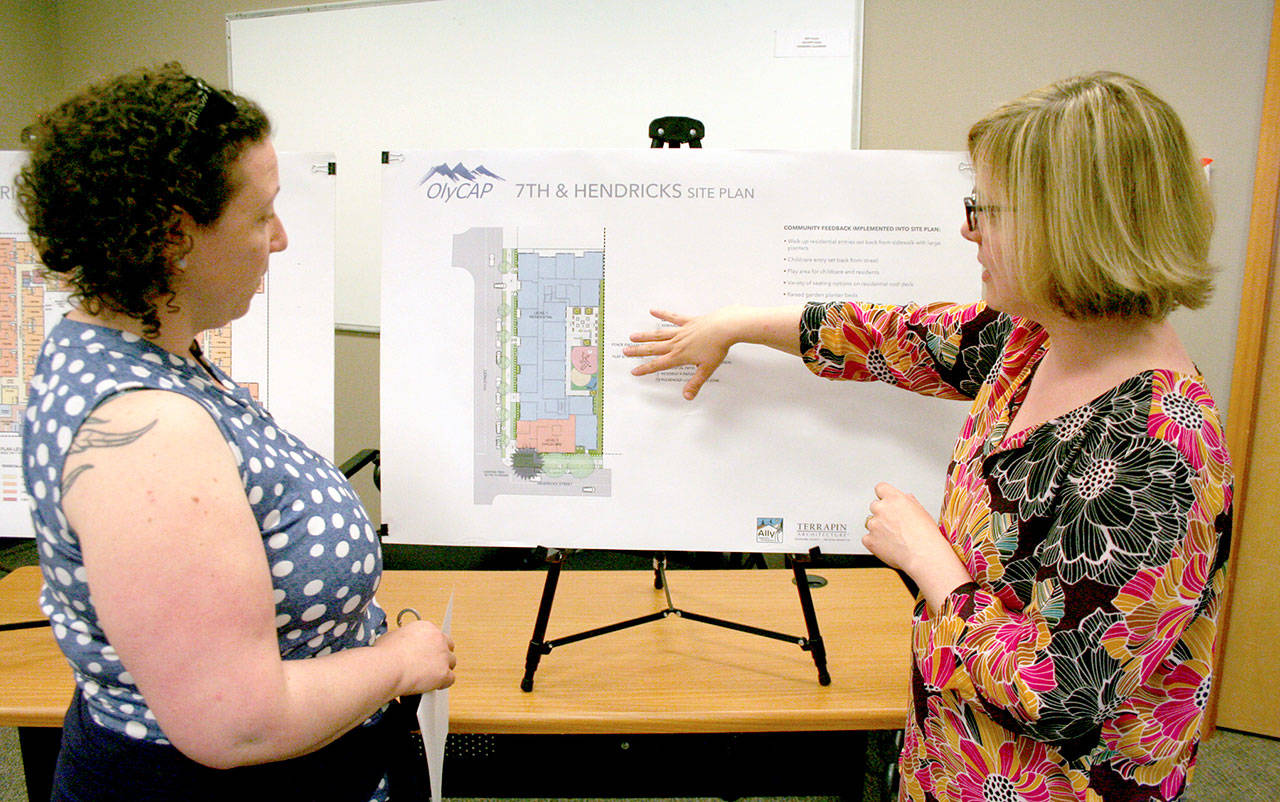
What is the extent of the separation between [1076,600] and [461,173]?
3.54ft

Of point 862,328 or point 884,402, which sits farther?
point 884,402

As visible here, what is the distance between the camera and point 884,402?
127 centimetres

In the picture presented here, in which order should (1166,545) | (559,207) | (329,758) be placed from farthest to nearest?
(559,207) → (329,758) → (1166,545)

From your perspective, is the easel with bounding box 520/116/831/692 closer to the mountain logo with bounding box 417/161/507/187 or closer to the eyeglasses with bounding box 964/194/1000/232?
the mountain logo with bounding box 417/161/507/187

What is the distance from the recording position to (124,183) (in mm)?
608

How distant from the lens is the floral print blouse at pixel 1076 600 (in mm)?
642

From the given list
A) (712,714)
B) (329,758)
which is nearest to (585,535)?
(712,714)

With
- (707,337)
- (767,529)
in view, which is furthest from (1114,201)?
(767,529)

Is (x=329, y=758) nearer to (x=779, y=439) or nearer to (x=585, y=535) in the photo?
(x=585, y=535)

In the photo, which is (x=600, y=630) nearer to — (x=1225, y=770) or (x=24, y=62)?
(x=1225, y=770)

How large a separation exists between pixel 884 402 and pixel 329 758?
3.25 feet

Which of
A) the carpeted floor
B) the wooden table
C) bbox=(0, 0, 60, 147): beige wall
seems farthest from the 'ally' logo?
bbox=(0, 0, 60, 147): beige wall

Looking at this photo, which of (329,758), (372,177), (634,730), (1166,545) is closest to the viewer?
(1166,545)

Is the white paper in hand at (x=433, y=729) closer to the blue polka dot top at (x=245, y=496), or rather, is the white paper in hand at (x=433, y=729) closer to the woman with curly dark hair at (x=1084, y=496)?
the blue polka dot top at (x=245, y=496)
